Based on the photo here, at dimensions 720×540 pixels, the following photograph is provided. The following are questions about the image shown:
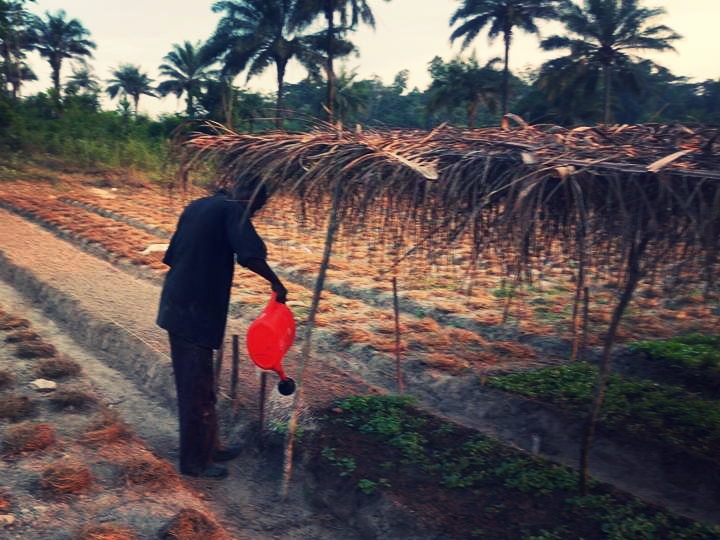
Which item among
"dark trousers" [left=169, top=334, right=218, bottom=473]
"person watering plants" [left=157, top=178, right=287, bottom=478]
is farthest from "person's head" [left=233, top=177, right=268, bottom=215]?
"dark trousers" [left=169, top=334, right=218, bottom=473]

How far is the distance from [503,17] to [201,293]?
80.5 feet

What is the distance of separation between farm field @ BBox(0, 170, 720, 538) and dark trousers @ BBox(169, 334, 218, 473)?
689mm

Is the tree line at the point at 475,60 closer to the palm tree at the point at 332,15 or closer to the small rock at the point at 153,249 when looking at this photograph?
the palm tree at the point at 332,15

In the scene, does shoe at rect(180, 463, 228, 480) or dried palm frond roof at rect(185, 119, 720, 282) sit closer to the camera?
dried palm frond roof at rect(185, 119, 720, 282)

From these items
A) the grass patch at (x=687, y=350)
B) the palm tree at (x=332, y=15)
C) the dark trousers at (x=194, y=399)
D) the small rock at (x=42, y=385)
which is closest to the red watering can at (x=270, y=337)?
the dark trousers at (x=194, y=399)

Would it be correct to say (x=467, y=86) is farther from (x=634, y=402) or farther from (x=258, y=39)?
(x=634, y=402)

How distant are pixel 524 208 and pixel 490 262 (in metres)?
0.73

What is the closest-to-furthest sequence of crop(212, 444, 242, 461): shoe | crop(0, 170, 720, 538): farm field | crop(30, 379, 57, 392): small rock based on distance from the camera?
1. crop(0, 170, 720, 538): farm field
2. crop(212, 444, 242, 461): shoe
3. crop(30, 379, 57, 392): small rock

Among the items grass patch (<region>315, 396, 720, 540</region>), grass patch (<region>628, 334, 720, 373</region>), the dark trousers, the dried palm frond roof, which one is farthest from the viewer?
grass patch (<region>628, 334, 720, 373</region>)

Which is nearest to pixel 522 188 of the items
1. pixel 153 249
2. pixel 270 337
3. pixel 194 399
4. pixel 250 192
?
pixel 250 192

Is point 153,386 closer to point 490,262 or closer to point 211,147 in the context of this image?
point 211,147

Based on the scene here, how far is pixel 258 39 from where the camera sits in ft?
85.3

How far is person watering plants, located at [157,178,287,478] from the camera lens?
Answer: 438 centimetres

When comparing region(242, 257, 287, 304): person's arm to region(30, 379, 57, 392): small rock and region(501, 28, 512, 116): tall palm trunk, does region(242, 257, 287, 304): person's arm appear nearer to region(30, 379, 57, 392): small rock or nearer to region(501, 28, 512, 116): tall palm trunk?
region(30, 379, 57, 392): small rock
